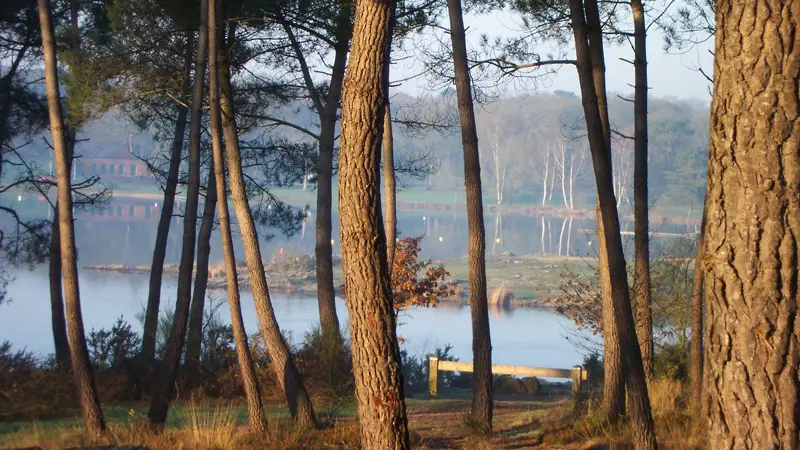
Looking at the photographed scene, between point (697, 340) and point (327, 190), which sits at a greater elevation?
point (327, 190)

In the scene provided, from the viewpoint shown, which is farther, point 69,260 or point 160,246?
point 160,246

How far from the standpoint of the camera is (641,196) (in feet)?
34.9

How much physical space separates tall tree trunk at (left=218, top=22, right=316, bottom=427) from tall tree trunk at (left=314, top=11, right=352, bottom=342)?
448cm

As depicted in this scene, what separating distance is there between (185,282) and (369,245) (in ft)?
19.9

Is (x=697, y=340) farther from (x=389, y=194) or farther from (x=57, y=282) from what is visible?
(x=57, y=282)

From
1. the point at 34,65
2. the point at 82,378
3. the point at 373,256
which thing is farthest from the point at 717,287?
the point at 34,65

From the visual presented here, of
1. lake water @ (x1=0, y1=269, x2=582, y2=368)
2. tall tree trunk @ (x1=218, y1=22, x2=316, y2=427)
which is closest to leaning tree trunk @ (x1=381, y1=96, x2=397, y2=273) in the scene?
tall tree trunk @ (x1=218, y1=22, x2=316, y2=427)

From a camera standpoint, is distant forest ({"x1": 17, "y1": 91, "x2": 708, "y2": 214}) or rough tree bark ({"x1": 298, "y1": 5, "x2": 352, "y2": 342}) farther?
distant forest ({"x1": 17, "y1": 91, "x2": 708, "y2": 214})

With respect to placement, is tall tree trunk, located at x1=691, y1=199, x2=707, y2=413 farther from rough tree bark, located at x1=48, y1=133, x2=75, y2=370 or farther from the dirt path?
rough tree bark, located at x1=48, y1=133, x2=75, y2=370

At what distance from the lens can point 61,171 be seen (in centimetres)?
955

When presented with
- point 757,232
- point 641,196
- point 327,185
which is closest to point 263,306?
point 641,196

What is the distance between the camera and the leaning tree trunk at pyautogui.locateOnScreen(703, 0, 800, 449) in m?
3.14

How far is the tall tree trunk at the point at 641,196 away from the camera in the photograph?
34.8 feet

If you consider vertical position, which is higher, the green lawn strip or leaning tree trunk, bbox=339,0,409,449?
leaning tree trunk, bbox=339,0,409,449
